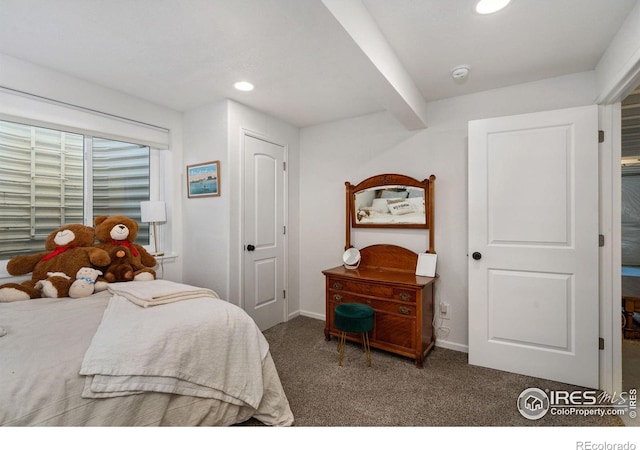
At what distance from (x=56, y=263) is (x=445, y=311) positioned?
315 centimetres

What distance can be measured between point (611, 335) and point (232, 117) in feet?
11.1

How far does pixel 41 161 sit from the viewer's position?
2375mm

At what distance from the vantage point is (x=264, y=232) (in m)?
3.16

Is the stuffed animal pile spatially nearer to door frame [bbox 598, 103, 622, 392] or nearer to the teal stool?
the teal stool

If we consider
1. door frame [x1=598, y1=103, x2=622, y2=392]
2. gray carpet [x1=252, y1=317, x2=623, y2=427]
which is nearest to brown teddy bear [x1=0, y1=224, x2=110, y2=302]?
gray carpet [x1=252, y1=317, x2=623, y2=427]

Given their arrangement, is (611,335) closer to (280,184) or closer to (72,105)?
(280,184)

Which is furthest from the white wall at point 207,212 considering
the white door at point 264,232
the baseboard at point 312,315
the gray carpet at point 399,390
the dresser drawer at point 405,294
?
the dresser drawer at point 405,294

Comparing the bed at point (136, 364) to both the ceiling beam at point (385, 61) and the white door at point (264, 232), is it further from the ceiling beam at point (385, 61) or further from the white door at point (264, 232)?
the ceiling beam at point (385, 61)

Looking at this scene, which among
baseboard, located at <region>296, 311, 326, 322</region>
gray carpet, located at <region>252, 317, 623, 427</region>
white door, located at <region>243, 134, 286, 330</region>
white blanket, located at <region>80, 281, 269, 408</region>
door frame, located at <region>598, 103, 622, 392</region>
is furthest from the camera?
baseboard, located at <region>296, 311, 326, 322</region>

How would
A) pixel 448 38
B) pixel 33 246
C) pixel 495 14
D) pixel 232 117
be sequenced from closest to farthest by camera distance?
pixel 495 14 < pixel 448 38 < pixel 33 246 < pixel 232 117

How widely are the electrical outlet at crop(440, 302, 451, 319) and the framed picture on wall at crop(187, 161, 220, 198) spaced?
234 cm

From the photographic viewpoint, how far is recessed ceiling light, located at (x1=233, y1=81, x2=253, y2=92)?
7.95 feet

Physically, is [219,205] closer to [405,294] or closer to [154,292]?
[154,292]
